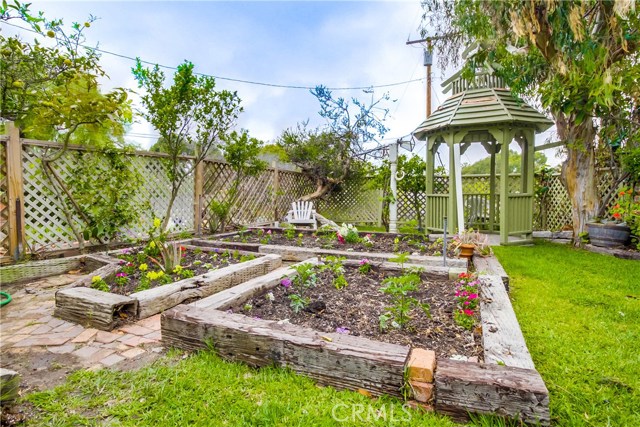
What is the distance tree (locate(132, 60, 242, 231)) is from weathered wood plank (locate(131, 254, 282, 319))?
1.75 meters

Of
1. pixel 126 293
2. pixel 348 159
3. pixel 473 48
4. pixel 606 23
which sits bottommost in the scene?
pixel 126 293

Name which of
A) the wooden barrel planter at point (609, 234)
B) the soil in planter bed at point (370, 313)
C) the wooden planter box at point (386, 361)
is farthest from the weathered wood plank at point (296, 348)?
the wooden barrel planter at point (609, 234)

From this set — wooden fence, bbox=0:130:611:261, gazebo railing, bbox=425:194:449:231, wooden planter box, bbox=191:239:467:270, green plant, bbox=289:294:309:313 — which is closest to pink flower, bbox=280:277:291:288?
green plant, bbox=289:294:309:313

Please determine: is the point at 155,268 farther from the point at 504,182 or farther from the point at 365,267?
the point at 504,182

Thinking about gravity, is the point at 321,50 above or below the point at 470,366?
above

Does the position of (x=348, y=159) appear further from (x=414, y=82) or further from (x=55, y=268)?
(x=55, y=268)

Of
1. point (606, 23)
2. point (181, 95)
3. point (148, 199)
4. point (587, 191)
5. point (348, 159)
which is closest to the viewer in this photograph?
point (606, 23)

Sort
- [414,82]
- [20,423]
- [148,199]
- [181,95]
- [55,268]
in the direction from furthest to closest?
1. [414,82]
2. [148,199]
3. [181,95]
4. [55,268]
5. [20,423]

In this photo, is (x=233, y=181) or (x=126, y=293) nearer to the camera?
(x=126, y=293)

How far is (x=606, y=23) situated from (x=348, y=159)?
5.27 metres

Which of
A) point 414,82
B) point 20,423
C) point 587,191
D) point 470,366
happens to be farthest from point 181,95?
point 414,82

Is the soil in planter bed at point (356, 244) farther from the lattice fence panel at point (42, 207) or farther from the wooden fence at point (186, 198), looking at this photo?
the lattice fence panel at point (42, 207)

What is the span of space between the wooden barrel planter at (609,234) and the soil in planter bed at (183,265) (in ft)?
16.9

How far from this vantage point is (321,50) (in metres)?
8.55
